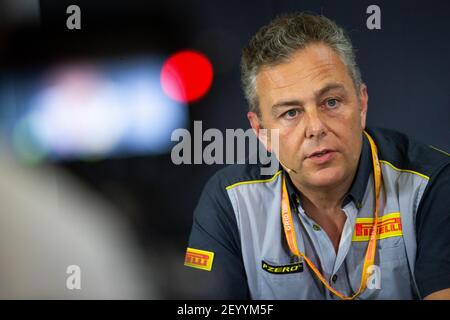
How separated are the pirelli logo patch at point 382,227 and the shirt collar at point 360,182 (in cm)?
5

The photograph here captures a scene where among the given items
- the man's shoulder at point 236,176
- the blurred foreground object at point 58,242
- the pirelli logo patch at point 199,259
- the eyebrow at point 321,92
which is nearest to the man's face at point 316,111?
the eyebrow at point 321,92

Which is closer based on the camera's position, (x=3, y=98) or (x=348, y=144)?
(x=348, y=144)

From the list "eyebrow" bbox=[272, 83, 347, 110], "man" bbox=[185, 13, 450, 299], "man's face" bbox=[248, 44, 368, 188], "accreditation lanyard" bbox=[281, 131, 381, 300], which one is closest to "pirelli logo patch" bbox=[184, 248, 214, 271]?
"man" bbox=[185, 13, 450, 299]

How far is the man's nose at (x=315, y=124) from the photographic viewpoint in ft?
4.30

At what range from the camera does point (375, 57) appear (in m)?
1.38

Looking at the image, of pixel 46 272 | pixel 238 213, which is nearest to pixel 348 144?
pixel 238 213

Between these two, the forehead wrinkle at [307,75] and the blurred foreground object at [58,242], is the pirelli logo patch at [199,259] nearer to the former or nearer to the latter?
the blurred foreground object at [58,242]

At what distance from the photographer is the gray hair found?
135cm

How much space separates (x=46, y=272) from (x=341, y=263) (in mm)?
906

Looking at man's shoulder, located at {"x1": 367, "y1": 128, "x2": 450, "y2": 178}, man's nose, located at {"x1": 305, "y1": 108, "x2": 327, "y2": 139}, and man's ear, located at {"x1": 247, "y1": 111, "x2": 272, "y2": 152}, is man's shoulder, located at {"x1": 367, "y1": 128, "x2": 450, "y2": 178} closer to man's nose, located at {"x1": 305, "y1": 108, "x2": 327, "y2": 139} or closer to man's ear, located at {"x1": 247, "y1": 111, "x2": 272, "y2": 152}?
man's nose, located at {"x1": 305, "y1": 108, "x2": 327, "y2": 139}

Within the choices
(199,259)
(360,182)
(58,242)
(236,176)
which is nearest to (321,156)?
(360,182)

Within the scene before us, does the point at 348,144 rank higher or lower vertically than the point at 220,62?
lower

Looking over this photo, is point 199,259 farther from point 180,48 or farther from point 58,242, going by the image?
point 180,48

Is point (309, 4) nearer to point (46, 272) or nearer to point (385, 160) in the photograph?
point (385, 160)
